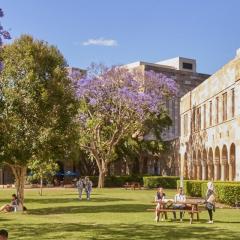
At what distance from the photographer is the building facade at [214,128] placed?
124 feet

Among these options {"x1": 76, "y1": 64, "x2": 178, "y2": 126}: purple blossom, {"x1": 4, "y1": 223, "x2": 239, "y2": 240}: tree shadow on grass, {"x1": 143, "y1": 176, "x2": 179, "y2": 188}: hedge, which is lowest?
{"x1": 4, "y1": 223, "x2": 239, "y2": 240}: tree shadow on grass

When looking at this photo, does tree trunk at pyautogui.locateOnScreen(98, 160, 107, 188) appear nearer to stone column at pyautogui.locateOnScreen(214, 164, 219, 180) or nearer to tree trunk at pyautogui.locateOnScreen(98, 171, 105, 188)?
tree trunk at pyautogui.locateOnScreen(98, 171, 105, 188)

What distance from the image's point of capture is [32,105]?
27.0m

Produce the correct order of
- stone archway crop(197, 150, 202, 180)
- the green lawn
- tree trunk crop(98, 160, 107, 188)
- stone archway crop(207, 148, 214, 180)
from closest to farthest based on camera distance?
the green lawn < stone archway crop(207, 148, 214, 180) < stone archway crop(197, 150, 202, 180) < tree trunk crop(98, 160, 107, 188)

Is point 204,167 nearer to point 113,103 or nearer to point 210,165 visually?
point 210,165

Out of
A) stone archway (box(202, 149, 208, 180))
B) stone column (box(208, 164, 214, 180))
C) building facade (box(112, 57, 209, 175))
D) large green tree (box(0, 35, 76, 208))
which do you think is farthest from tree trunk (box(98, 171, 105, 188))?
large green tree (box(0, 35, 76, 208))

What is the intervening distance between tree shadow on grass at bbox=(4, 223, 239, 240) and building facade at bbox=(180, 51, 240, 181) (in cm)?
1848

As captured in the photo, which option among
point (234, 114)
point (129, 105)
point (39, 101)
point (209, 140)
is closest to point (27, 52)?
point (39, 101)

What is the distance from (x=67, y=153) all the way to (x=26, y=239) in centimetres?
1346

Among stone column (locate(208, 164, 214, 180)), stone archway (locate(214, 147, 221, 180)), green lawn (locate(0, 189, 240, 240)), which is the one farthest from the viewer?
stone column (locate(208, 164, 214, 180))

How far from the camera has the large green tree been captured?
26.4 metres

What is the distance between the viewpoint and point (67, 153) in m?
29.0

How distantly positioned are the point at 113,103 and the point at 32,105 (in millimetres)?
27826

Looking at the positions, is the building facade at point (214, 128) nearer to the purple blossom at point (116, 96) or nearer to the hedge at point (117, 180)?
the purple blossom at point (116, 96)
